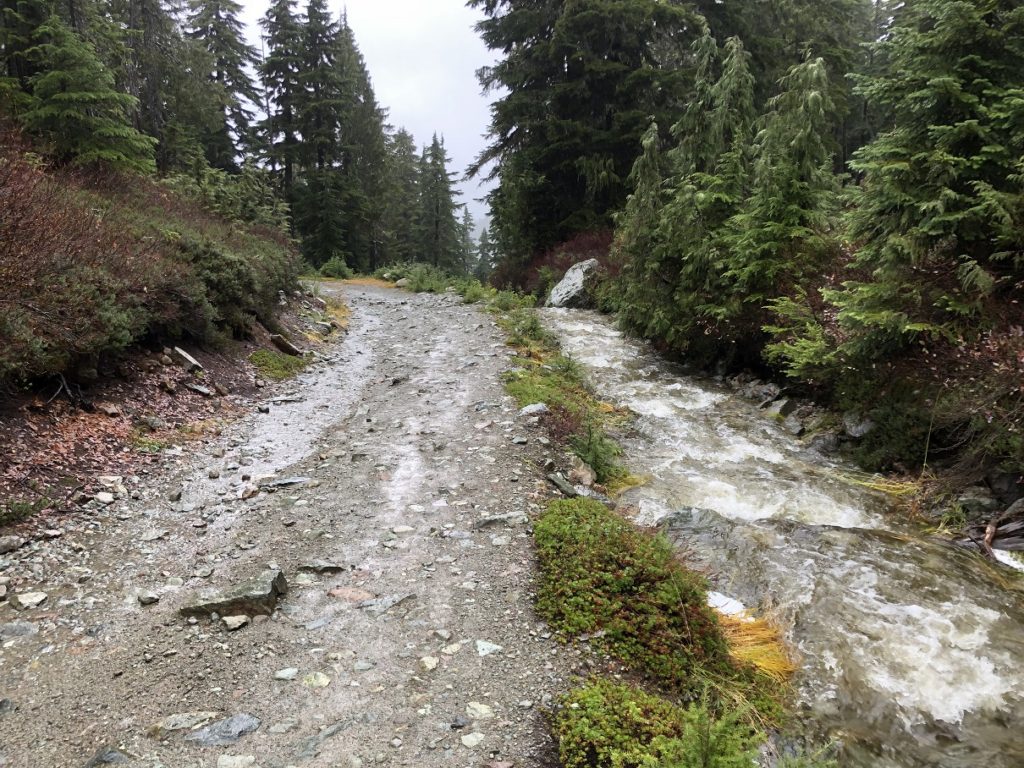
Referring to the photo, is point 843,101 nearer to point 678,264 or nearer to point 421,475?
point 678,264

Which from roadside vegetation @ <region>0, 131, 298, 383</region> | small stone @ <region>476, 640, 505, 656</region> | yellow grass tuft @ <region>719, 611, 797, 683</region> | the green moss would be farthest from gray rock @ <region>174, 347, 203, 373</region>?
yellow grass tuft @ <region>719, 611, 797, 683</region>

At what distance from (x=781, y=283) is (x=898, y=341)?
3809 millimetres

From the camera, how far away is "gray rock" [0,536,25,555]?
195 inches

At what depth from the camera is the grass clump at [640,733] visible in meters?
2.88

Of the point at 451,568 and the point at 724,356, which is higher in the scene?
the point at 724,356

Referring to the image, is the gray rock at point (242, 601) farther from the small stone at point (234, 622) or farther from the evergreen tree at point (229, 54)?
the evergreen tree at point (229, 54)

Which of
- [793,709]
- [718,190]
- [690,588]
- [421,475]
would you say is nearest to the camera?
[793,709]

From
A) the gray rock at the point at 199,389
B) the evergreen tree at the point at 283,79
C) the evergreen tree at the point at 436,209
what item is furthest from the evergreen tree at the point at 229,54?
the gray rock at the point at 199,389

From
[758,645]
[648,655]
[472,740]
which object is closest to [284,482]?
[472,740]

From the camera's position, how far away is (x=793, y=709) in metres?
4.16

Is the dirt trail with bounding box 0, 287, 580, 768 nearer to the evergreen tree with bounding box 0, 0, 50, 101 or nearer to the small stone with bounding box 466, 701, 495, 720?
the small stone with bounding box 466, 701, 495, 720

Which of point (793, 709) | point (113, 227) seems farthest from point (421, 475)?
point (113, 227)

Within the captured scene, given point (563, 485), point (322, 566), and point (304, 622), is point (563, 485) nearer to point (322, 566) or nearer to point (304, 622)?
point (322, 566)

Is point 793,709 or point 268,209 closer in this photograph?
point 793,709
